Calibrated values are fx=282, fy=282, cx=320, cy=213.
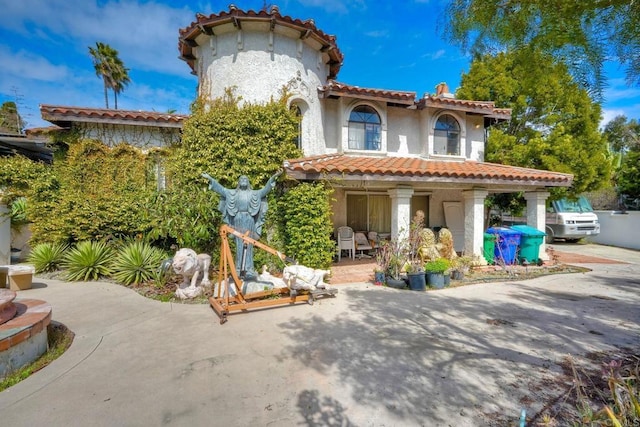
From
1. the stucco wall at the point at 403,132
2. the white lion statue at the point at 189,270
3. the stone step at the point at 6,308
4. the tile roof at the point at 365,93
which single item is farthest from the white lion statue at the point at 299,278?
the stucco wall at the point at 403,132

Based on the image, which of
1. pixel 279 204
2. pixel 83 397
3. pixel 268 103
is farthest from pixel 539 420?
pixel 268 103

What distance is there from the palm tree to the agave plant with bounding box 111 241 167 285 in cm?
2867

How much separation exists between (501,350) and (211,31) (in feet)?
38.5

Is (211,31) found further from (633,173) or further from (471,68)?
(633,173)

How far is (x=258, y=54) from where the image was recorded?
9586mm

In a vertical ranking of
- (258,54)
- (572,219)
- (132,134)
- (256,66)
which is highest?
(258,54)

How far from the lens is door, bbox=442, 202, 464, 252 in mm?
12516

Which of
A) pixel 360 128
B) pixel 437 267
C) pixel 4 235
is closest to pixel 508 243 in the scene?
pixel 437 267

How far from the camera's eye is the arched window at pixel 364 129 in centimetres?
1119

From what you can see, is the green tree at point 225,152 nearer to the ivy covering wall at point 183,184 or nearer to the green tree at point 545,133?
the ivy covering wall at point 183,184

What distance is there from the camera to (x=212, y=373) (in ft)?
11.8

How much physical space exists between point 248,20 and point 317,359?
398 inches

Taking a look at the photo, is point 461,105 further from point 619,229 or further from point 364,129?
point 619,229

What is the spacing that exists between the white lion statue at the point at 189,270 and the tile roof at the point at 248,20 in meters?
7.47
